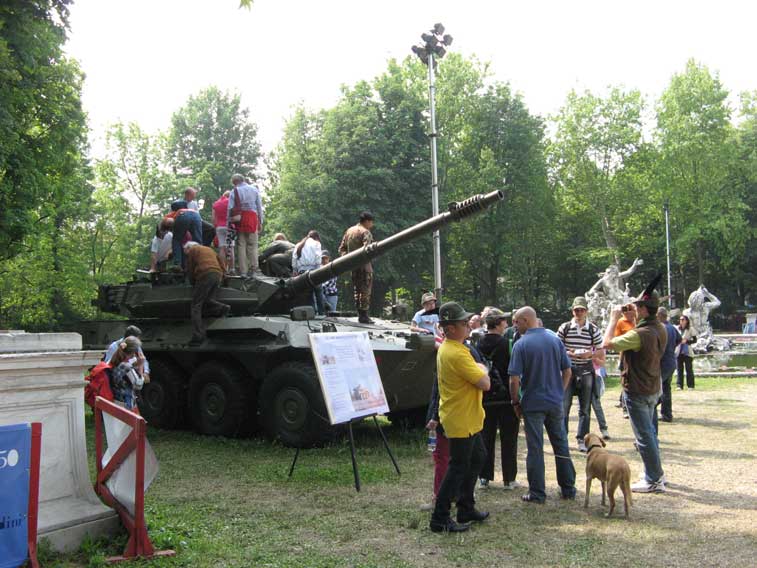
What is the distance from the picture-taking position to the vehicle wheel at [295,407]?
30.3ft

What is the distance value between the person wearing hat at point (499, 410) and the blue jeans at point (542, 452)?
43 centimetres

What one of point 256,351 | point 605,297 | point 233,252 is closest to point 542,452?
point 256,351

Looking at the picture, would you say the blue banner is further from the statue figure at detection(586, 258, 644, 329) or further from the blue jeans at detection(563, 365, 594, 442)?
the statue figure at detection(586, 258, 644, 329)

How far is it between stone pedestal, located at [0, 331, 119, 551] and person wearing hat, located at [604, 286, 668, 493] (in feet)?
15.1

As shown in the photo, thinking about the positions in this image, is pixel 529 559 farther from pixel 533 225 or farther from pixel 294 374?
pixel 533 225

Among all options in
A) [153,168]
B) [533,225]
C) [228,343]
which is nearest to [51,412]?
[228,343]

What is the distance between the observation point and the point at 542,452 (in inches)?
268

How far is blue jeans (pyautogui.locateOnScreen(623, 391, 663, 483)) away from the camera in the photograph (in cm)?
691

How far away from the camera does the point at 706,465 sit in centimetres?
838

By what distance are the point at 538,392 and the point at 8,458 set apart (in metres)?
4.35

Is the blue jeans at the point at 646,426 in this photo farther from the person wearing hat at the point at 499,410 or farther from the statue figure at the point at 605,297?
the statue figure at the point at 605,297

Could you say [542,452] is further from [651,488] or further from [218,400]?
[218,400]

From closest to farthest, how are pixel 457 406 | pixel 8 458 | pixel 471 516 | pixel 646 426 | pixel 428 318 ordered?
pixel 8 458
pixel 457 406
pixel 471 516
pixel 646 426
pixel 428 318

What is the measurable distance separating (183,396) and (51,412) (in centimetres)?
655
